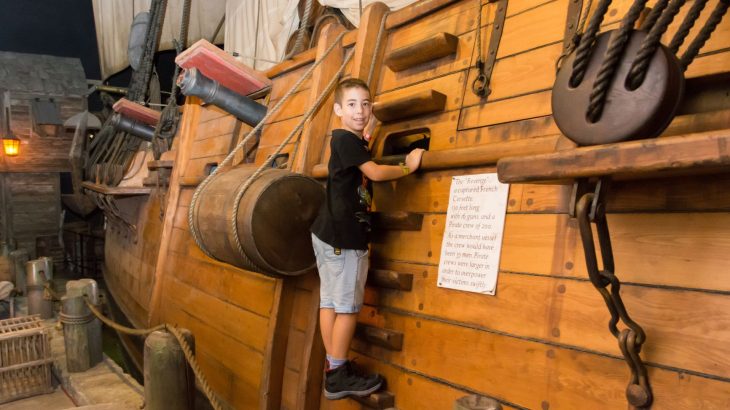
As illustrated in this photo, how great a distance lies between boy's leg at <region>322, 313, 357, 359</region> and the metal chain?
3.30 ft

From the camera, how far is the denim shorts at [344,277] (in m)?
1.98

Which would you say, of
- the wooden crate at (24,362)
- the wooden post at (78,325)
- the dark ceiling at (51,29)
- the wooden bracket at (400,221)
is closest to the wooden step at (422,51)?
the wooden bracket at (400,221)

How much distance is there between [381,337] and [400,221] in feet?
1.55

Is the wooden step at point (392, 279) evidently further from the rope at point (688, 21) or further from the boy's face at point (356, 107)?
the rope at point (688, 21)

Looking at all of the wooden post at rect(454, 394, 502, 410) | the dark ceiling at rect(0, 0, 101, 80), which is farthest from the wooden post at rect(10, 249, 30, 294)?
the dark ceiling at rect(0, 0, 101, 80)

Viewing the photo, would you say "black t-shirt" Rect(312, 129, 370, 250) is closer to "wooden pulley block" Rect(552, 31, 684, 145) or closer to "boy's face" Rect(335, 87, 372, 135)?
"boy's face" Rect(335, 87, 372, 135)

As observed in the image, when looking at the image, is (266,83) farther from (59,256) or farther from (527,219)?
(59,256)

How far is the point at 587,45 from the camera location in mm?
1206

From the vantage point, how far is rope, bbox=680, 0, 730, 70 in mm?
1198

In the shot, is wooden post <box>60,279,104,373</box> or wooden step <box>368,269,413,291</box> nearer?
wooden step <box>368,269,413,291</box>

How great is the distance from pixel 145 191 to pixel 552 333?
15.7 ft

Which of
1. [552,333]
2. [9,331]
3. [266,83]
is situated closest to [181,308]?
Answer: [9,331]

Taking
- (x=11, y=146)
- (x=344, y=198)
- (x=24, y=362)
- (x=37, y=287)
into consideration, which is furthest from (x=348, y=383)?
(x=11, y=146)

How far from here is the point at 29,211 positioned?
500 inches
